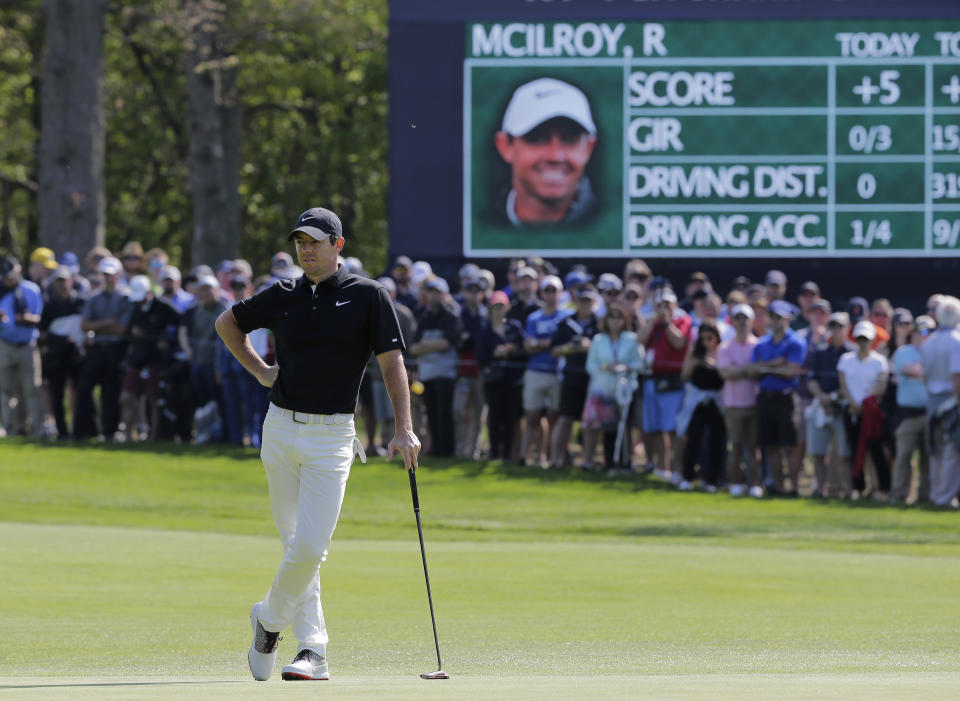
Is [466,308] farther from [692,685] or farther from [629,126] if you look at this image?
[692,685]

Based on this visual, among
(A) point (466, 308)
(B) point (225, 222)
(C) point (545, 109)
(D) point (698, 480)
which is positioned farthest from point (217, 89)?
(D) point (698, 480)

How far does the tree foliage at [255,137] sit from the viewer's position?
1518 inches

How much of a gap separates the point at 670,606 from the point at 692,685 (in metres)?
3.89

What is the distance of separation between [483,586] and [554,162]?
1149 centimetres

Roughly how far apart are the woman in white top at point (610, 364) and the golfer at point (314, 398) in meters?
11.4

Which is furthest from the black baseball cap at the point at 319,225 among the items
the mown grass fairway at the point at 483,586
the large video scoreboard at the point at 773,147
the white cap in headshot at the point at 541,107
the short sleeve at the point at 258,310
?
the white cap in headshot at the point at 541,107

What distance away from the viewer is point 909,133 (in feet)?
71.5

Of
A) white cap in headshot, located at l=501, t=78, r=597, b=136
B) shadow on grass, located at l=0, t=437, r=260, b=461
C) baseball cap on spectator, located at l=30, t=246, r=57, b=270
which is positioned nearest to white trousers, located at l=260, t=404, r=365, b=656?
shadow on grass, located at l=0, t=437, r=260, b=461

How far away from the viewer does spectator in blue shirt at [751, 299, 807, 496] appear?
17.8 meters

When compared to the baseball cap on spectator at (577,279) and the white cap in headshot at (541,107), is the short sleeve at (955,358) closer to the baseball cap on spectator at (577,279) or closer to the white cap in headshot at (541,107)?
the baseball cap on spectator at (577,279)

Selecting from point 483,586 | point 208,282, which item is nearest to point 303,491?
point 483,586

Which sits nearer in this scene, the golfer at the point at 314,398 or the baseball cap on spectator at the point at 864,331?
the golfer at the point at 314,398

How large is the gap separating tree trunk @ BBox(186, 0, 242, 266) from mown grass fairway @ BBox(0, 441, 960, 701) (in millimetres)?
10480

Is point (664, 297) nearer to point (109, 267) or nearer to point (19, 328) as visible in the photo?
point (109, 267)
